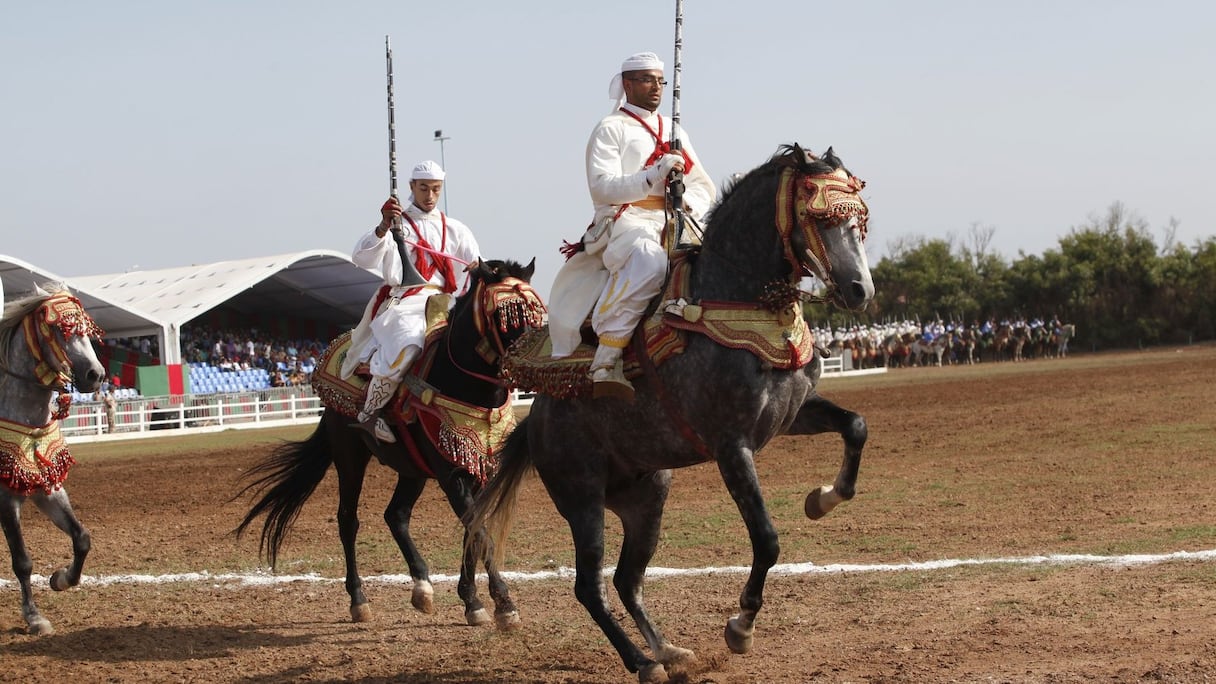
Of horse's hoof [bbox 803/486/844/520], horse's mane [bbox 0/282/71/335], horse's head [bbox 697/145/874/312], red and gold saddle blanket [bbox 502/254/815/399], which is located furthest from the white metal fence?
horse's head [bbox 697/145/874/312]

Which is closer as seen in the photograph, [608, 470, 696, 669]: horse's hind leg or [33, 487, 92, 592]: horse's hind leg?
[608, 470, 696, 669]: horse's hind leg

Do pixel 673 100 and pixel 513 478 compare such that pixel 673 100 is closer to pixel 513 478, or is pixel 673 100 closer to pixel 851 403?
pixel 513 478

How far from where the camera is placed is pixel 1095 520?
10.1 metres

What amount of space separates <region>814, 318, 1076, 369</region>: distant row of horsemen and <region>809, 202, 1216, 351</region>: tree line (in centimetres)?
386

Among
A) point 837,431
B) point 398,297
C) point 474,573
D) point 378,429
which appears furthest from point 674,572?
point 837,431

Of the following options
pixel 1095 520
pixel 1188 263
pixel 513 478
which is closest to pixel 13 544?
pixel 513 478

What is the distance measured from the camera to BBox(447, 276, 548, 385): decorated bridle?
8.29 meters

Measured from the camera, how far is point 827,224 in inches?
231

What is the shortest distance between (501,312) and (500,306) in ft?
0.14

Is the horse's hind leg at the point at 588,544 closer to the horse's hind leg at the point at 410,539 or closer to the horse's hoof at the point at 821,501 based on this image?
the horse's hoof at the point at 821,501

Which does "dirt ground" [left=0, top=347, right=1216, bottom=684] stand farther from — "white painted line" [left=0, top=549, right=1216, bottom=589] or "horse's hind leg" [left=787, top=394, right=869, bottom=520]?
"horse's hind leg" [left=787, top=394, right=869, bottom=520]

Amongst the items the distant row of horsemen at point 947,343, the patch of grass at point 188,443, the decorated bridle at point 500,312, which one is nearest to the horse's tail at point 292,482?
the decorated bridle at point 500,312

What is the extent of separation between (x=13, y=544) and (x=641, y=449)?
4.98 m

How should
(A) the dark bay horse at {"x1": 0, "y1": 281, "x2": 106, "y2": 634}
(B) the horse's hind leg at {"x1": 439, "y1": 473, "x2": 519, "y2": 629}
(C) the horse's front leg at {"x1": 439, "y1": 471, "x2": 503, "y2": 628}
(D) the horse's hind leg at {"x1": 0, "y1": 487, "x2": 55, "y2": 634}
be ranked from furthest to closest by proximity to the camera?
1. (A) the dark bay horse at {"x1": 0, "y1": 281, "x2": 106, "y2": 634}
2. (D) the horse's hind leg at {"x1": 0, "y1": 487, "x2": 55, "y2": 634}
3. (C) the horse's front leg at {"x1": 439, "y1": 471, "x2": 503, "y2": 628}
4. (B) the horse's hind leg at {"x1": 439, "y1": 473, "x2": 519, "y2": 629}
